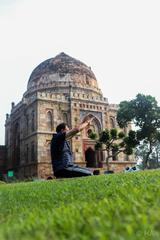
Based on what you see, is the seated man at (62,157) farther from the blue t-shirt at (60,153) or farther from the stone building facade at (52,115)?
the stone building facade at (52,115)

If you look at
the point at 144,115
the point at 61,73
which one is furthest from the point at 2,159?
the point at 144,115

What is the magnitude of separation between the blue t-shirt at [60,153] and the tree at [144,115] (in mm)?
24840

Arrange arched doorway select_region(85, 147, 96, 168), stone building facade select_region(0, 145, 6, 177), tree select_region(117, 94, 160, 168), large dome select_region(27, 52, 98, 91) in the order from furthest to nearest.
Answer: stone building facade select_region(0, 145, 6, 177)
large dome select_region(27, 52, 98, 91)
arched doorway select_region(85, 147, 96, 168)
tree select_region(117, 94, 160, 168)

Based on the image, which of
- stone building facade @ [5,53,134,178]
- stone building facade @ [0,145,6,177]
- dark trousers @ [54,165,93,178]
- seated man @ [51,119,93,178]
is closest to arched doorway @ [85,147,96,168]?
stone building facade @ [5,53,134,178]

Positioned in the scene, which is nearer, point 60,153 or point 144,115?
point 60,153

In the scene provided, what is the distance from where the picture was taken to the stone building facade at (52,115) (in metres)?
35.2

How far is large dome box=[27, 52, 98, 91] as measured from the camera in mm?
41438

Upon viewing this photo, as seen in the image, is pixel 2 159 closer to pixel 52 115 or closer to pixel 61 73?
pixel 52 115

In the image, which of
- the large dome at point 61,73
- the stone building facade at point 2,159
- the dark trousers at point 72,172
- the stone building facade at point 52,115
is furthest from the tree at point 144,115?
the dark trousers at point 72,172

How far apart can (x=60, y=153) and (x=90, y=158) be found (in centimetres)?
3071

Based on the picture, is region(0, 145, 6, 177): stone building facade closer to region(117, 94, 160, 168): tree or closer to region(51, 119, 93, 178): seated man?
region(117, 94, 160, 168): tree

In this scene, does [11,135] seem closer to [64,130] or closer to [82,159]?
[82,159]

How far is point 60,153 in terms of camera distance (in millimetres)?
8133

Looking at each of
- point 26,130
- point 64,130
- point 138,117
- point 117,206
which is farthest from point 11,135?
point 117,206
